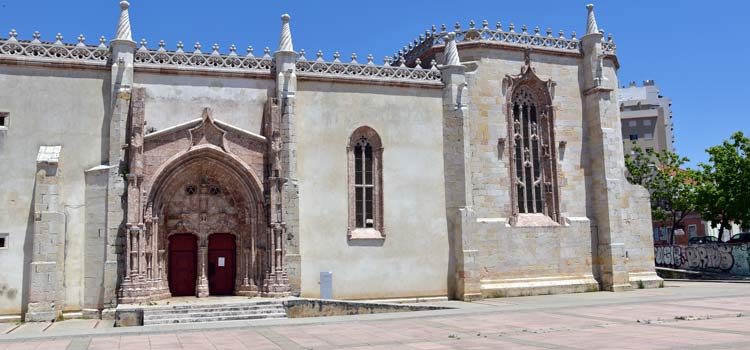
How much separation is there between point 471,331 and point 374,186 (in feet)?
32.0

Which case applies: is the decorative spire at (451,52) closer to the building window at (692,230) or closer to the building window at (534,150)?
the building window at (534,150)

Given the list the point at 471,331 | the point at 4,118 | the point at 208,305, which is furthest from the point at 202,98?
the point at 471,331

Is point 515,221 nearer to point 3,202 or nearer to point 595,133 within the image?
point 595,133

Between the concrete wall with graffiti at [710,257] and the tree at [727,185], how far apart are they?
241 cm

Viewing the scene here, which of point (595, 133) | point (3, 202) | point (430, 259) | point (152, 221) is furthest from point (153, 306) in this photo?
point (595, 133)

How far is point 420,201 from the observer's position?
80.3 feet

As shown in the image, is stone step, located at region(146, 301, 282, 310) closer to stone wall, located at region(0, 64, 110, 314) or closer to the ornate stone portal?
the ornate stone portal

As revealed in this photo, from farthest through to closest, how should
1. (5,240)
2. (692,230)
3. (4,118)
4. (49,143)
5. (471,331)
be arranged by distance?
(692,230), (49,143), (4,118), (5,240), (471,331)

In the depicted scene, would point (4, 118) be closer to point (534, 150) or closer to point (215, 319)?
point (215, 319)

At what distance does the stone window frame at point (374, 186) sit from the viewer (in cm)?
2364

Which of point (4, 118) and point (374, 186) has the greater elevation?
point (4, 118)

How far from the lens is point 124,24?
21.6 m

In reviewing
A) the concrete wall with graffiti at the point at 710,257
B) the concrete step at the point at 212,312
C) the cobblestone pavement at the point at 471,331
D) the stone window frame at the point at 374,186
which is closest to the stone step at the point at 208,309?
the concrete step at the point at 212,312

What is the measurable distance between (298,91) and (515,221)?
9434mm
